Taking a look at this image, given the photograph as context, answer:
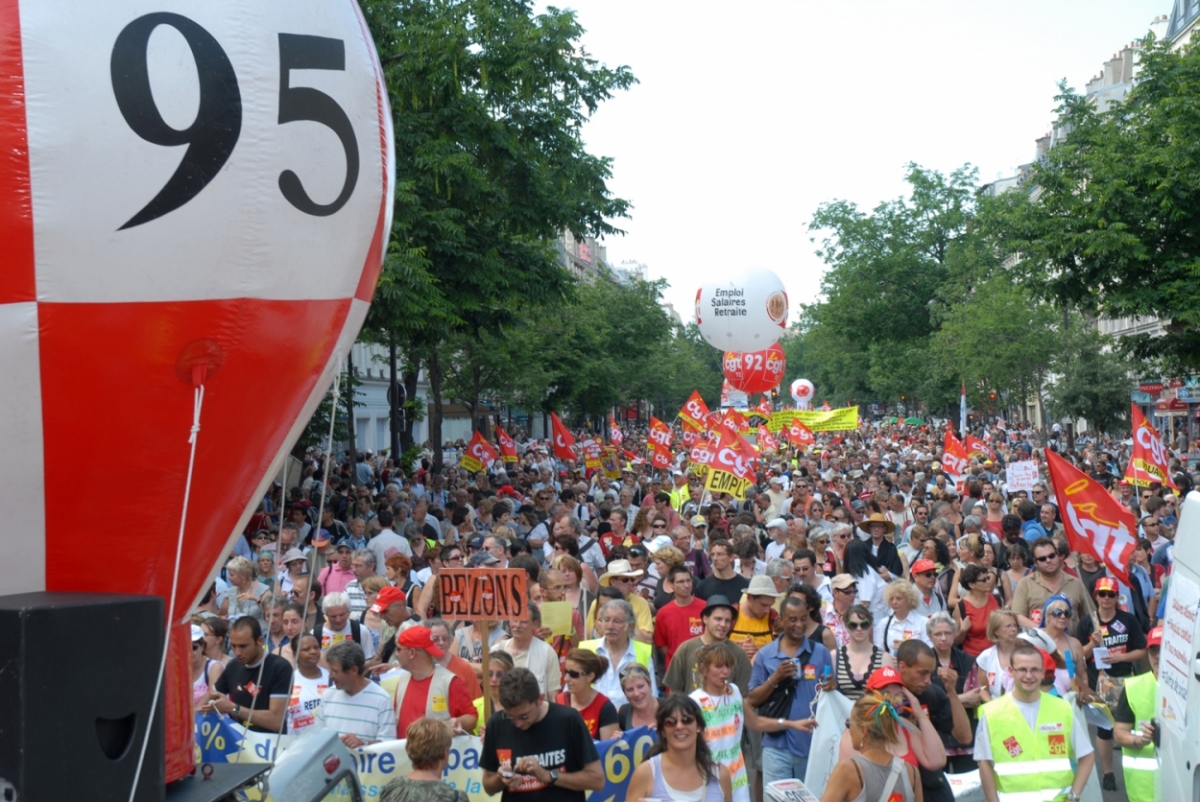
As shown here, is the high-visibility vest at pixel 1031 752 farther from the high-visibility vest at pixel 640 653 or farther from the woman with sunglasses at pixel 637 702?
the high-visibility vest at pixel 640 653

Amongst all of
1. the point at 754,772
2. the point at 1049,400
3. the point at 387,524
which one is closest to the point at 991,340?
the point at 1049,400

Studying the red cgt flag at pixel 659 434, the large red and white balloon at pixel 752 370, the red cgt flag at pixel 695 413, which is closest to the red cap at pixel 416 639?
the red cgt flag at pixel 659 434

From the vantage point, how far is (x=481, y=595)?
7648 millimetres

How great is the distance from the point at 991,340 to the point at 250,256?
46.8 meters

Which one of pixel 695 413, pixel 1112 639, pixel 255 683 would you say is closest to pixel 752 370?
pixel 695 413

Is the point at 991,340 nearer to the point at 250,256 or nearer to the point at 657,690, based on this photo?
the point at 657,690

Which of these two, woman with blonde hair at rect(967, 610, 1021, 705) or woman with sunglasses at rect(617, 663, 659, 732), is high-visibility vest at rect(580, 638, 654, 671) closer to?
woman with sunglasses at rect(617, 663, 659, 732)

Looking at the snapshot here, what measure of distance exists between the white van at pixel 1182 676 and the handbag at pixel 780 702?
1965 millimetres

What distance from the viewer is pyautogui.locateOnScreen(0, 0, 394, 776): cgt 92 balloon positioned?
13.1ft

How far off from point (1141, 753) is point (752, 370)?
88.3 ft

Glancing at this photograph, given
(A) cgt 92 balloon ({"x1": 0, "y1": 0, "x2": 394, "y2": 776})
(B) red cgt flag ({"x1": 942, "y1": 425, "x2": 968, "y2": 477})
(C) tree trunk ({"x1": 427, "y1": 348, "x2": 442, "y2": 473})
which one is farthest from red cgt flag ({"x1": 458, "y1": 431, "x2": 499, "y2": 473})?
(A) cgt 92 balloon ({"x1": 0, "y1": 0, "x2": 394, "y2": 776})

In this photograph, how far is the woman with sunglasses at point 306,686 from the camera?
7.69 meters

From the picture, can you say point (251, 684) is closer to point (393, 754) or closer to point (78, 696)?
point (393, 754)

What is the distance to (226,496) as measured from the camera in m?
4.81
